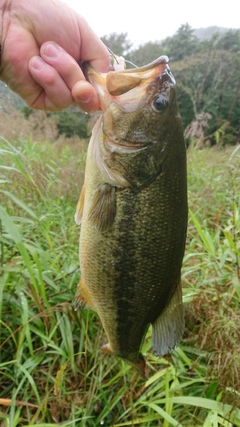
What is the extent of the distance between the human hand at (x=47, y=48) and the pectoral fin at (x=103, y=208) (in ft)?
1.14

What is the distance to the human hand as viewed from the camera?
54.2 inches

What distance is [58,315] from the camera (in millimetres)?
2125

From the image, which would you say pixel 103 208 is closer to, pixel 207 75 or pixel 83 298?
pixel 83 298

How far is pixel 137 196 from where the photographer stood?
1.28 metres

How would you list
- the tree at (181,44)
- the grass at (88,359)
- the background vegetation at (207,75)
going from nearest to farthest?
the grass at (88,359) < the background vegetation at (207,75) < the tree at (181,44)

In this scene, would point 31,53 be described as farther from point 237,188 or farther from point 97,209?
point 237,188

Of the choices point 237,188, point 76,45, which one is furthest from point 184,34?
point 76,45

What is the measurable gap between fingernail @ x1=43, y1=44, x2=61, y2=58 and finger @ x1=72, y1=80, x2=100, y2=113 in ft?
0.51

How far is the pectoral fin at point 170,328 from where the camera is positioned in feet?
4.52

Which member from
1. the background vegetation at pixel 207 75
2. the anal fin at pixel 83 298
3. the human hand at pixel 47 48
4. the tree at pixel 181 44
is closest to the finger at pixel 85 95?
the human hand at pixel 47 48

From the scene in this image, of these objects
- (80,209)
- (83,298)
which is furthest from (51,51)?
(83,298)

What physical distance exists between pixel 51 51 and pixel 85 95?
249 mm

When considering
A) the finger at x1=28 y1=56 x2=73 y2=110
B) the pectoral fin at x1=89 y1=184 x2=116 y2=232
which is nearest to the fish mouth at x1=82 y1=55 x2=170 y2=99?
the finger at x1=28 y1=56 x2=73 y2=110

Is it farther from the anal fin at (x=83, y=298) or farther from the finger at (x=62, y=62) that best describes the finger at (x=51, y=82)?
the anal fin at (x=83, y=298)
